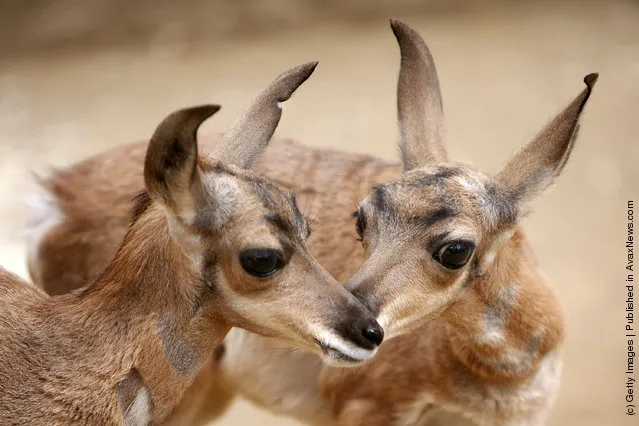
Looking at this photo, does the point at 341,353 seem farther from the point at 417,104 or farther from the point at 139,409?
the point at 417,104

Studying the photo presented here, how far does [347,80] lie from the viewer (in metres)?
11.0

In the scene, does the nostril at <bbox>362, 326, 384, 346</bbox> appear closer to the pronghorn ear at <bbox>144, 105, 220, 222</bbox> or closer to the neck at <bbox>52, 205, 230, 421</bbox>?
the neck at <bbox>52, 205, 230, 421</bbox>

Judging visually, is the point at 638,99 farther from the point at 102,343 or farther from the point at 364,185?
the point at 102,343

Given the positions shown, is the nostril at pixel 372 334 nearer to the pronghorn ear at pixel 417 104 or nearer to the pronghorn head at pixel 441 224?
the pronghorn head at pixel 441 224

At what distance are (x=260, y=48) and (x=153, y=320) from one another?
7.55 metres

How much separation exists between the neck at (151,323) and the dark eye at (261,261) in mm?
230

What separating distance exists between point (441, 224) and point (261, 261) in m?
0.96

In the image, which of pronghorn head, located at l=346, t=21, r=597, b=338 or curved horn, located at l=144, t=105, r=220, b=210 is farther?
pronghorn head, located at l=346, t=21, r=597, b=338

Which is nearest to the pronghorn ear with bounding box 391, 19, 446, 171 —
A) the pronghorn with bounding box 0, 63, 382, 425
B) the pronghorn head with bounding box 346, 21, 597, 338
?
the pronghorn head with bounding box 346, 21, 597, 338

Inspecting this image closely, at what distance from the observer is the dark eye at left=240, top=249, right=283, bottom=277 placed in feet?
13.2

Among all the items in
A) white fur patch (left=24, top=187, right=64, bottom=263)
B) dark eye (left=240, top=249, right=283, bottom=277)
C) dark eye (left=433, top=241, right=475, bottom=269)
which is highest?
dark eye (left=240, top=249, right=283, bottom=277)

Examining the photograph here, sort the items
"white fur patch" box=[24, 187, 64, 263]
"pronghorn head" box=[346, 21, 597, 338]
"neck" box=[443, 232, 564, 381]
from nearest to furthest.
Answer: "pronghorn head" box=[346, 21, 597, 338] → "neck" box=[443, 232, 564, 381] → "white fur patch" box=[24, 187, 64, 263]

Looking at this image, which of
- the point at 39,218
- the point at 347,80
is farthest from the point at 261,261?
the point at 347,80

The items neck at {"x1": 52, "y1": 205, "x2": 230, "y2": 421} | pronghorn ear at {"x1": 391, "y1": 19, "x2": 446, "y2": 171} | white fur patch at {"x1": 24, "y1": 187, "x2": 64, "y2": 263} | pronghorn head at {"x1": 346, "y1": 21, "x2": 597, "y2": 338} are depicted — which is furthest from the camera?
white fur patch at {"x1": 24, "y1": 187, "x2": 64, "y2": 263}
